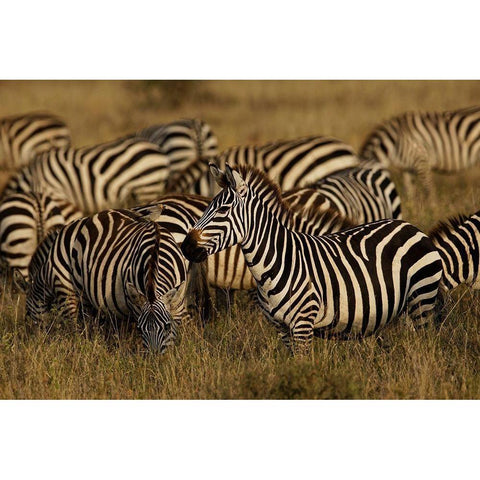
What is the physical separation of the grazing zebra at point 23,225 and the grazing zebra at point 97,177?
2.39 metres

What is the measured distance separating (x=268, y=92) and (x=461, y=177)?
1102 cm

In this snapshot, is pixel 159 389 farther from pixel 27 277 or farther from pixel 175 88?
pixel 175 88

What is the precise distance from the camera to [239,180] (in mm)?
6676

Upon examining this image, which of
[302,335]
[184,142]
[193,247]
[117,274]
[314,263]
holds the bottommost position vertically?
[302,335]

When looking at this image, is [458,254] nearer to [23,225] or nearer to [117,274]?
[117,274]

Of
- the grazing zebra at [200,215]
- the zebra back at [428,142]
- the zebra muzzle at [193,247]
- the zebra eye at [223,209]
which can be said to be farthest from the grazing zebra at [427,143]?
the zebra muzzle at [193,247]

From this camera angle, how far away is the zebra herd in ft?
22.4

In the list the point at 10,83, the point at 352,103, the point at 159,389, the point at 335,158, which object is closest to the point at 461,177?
the point at 335,158

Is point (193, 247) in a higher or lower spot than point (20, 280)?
higher

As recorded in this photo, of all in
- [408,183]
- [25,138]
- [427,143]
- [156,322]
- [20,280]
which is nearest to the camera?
[156,322]

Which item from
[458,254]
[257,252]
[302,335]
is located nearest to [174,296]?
[257,252]

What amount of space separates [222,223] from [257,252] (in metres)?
0.44

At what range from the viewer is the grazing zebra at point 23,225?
10859 millimetres

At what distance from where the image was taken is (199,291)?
8.15 metres
